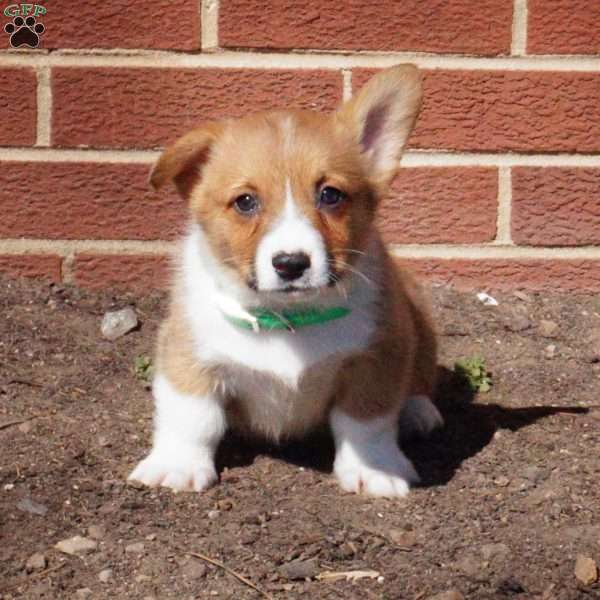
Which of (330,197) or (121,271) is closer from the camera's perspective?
(330,197)

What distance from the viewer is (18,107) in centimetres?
444

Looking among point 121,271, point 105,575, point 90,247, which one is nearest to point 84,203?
point 90,247

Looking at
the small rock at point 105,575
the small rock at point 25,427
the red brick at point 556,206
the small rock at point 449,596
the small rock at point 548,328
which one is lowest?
the small rock at point 548,328

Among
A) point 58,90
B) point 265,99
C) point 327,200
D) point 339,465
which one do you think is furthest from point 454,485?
point 58,90

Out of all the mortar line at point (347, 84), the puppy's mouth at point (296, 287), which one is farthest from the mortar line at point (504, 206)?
the puppy's mouth at point (296, 287)

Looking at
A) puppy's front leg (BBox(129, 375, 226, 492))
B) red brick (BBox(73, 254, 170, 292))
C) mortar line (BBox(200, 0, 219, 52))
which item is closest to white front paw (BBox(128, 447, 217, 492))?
puppy's front leg (BBox(129, 375, 226, 492))

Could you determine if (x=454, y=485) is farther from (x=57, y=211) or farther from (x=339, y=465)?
(x=57, y=211)

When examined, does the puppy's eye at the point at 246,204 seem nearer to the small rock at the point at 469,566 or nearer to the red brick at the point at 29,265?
the small rock at the point at 469,566

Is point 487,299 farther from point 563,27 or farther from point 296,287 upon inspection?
point 296,287

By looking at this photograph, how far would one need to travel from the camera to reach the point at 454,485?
341 cm

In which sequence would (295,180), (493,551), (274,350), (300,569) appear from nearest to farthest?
(300,569), (493,551), (295,180), (274,350)

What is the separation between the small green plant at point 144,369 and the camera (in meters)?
4.08

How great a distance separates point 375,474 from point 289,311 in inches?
19.4

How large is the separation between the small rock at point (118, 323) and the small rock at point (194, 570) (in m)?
1.61
